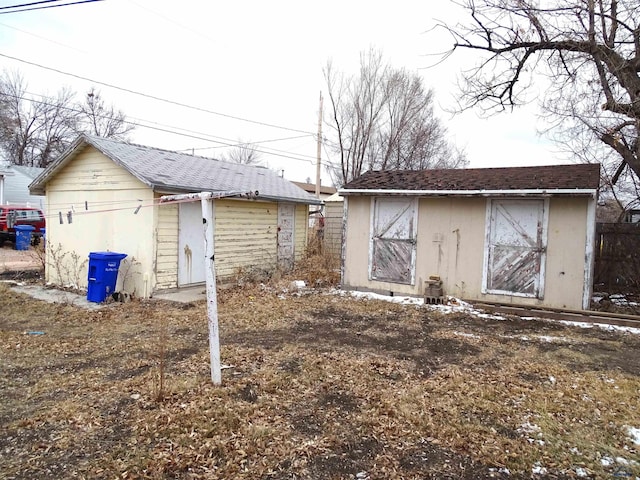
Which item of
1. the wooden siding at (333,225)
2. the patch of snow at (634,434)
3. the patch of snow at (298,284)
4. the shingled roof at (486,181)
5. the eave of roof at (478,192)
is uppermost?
the shingled roof at (486,181)

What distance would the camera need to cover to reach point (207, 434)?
3322 millimetres

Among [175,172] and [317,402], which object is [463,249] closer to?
[317,402]

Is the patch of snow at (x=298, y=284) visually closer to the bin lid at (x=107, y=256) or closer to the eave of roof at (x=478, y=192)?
the eave of roof at (x=478, y=192)

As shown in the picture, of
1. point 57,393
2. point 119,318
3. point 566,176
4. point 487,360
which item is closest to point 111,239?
point 119,318

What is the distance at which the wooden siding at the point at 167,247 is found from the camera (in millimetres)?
9016

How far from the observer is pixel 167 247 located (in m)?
9.20

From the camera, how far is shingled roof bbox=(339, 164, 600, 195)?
7938mm

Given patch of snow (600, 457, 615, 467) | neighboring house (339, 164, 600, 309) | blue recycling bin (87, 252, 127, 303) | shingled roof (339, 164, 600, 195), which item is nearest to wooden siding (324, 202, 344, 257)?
shingled roof (339, 164, 600, 195)

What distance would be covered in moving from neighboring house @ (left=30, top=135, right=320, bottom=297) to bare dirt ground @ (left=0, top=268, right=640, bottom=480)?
2.55m

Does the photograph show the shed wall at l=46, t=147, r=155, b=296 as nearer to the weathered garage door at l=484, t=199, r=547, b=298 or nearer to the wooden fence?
the weathered garage door at l=484, t=199, r=547, b=298

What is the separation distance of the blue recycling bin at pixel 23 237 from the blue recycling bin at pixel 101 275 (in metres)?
11.6

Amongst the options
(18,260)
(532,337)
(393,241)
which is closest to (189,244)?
(393,241)

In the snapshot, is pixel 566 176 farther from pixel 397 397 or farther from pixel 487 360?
pixel 397 397

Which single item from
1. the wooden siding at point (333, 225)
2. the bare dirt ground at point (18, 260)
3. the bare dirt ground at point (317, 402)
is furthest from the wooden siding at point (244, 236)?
the bare dirt ground at point (18, 260)
